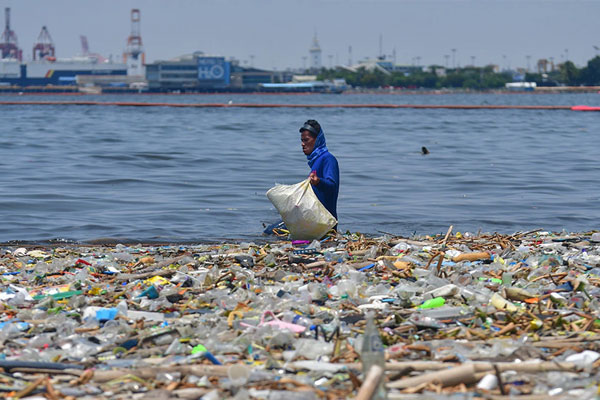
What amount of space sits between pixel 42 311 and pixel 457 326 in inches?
122

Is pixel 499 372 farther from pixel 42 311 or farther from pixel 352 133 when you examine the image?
pixel 352 133

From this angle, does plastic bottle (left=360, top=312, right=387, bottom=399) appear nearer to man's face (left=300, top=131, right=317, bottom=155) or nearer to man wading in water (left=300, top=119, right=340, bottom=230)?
man wading in water (left=300, top=119, right=340, bottom=230)

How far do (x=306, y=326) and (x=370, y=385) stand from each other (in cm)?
169

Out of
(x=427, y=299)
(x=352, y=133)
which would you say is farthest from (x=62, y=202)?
(x=352, y=133)

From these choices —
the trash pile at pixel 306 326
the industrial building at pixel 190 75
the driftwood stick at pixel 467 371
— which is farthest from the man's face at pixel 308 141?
the industrial building at pixel 190 75

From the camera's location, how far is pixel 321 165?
10.5m

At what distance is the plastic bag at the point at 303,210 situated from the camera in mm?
10164

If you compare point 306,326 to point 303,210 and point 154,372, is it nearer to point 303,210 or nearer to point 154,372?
point 154,372

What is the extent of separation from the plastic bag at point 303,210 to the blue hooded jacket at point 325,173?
0.22m

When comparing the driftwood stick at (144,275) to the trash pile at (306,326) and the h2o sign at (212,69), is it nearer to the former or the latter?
the trash pile at (306,326)

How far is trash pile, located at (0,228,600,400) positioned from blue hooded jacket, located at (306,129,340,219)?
62.3 inches

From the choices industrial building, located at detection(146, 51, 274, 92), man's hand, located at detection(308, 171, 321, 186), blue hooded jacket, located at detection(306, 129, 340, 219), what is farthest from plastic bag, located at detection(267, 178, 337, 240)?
industrial building, located at detection(146, 51, 274, 92)

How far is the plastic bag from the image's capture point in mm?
10164

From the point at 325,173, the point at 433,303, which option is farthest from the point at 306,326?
the point at 325,173
